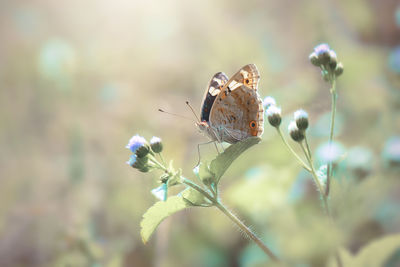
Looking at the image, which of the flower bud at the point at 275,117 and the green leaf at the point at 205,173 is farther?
the flower bud at the point at 275,117

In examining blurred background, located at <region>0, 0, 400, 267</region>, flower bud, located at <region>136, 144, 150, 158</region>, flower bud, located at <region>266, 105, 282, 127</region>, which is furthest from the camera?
blurred background, located at <region>0, 0, 400, 267</region>

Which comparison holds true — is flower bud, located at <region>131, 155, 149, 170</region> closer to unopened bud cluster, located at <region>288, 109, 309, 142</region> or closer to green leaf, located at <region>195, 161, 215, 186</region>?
green leaf, located at <region>195, 161, 215, 186</region>

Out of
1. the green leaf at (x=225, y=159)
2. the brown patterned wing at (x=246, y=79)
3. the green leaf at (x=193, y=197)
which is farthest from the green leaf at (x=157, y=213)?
the brown patterned wing at (x=246, y=79)

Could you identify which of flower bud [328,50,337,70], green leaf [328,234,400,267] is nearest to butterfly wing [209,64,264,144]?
flower bud [328,50,337,70]

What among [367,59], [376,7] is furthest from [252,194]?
[376,7]

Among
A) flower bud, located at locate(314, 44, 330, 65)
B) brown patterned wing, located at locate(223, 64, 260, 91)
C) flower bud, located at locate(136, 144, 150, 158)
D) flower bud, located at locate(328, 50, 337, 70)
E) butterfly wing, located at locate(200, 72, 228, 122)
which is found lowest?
flower bud, located at locate(136, 144, 150, 158)

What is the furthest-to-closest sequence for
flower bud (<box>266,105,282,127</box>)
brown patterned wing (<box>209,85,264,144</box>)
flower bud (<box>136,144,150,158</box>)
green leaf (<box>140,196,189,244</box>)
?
1. brown patterned wing (<box>209,85,264,144</box>)
2. flower bud (<box>266,105,282,127</box>)
3. flower bud (<box>136,144,150,158</box>)
4. green leaf (<box>140,196,189,244</box>)

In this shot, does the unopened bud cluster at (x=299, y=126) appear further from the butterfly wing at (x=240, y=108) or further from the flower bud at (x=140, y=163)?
the flower bud at (x=140, y=163)
